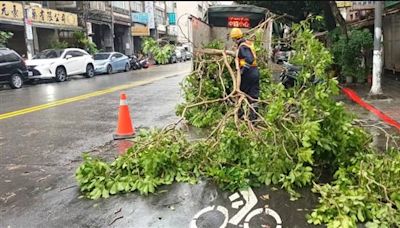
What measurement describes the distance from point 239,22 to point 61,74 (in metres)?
11.0

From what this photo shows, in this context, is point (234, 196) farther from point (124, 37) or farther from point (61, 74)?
point (124, 37)

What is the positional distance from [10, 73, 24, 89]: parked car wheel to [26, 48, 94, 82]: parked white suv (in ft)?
3.44

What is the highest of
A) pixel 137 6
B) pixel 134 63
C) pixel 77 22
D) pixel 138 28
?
pixel 137 6

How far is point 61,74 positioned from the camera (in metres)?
21.4

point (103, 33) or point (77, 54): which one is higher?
point (103, 33)

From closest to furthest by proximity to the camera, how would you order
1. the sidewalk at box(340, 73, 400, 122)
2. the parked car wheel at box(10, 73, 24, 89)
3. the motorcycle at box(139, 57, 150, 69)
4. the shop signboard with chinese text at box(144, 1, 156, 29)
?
the sidewalk at box(340, 73, 400, 122) < the parked car wheel at box(10, 73, 24, 89) < the motorcycle at box(139, 57, 150, 69) < the shop signboard with chinese text at box(144, 1, 156, 29)

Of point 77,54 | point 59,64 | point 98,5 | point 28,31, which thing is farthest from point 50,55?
point 98,5

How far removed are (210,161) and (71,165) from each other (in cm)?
211

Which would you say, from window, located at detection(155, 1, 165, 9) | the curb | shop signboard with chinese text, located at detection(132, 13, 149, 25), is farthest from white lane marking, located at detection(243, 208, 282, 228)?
window, located at detection(155, 1, 165, 9)

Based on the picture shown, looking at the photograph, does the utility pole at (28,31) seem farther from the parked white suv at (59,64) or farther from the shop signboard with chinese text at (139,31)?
the shop signboard with chinese text at (139,31)

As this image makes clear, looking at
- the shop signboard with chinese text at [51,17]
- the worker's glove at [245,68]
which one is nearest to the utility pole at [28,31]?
the shop signboard with chinese text at [51,17]

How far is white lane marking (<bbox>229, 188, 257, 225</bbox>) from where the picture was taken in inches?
167

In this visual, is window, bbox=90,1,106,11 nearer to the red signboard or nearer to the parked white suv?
the parked white suv

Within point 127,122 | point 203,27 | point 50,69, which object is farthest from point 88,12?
point 127,122
